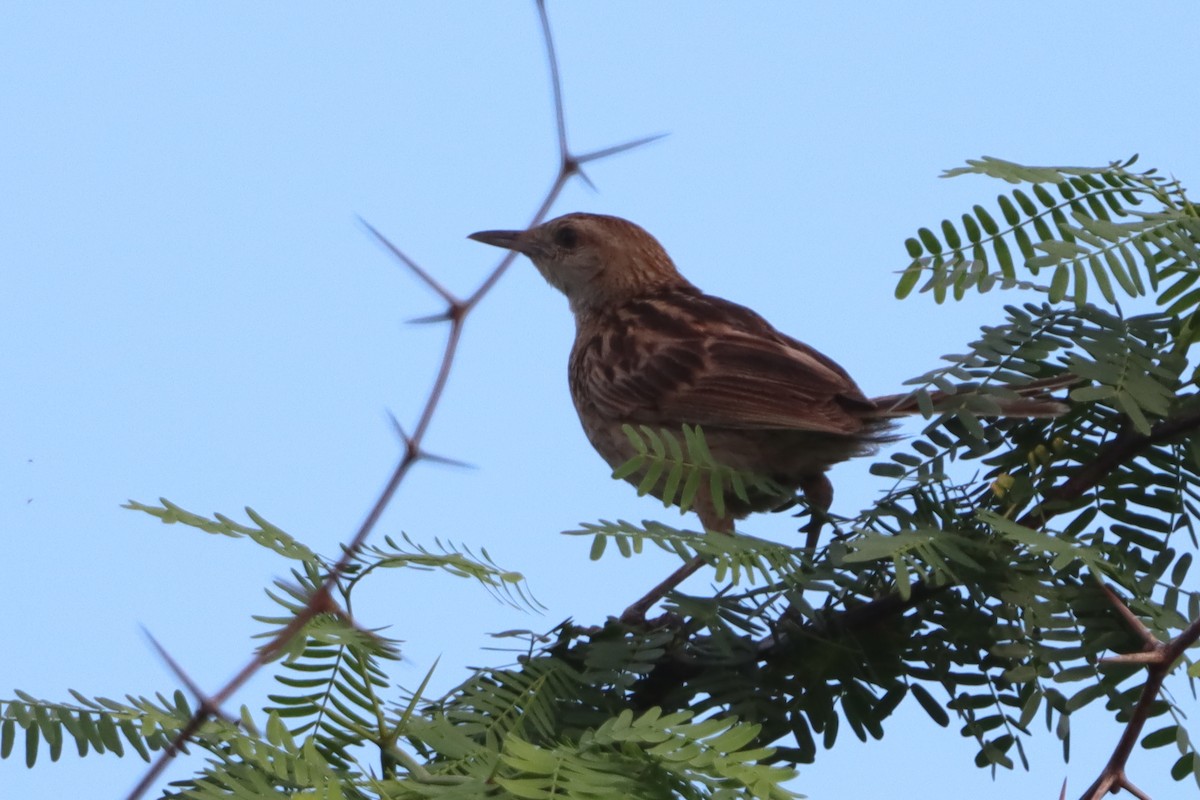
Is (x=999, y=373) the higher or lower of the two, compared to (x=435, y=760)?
higher

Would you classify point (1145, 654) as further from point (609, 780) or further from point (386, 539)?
point (386, 539)

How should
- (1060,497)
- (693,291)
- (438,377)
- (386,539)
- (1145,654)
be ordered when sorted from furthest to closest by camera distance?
(693,291), (1060,497), (386,539), (1145,654), (438,377)

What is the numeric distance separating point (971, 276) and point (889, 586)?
64cm

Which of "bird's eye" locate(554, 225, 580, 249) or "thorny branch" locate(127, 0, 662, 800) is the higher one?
"bird's eye" locate(554, 225, 580, 249)

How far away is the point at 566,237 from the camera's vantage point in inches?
286

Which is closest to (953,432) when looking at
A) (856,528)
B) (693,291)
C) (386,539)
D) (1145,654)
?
(856,528)

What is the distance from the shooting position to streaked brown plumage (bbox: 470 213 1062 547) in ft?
15.8

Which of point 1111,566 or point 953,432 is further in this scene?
point 953,432

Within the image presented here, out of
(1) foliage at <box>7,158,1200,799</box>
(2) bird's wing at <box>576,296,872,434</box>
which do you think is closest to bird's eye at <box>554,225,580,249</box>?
(2) bird's wing at <box>576,296,872,434</box>

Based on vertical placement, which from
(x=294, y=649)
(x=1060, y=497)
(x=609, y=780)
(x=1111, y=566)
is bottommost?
(x=609, y=780)

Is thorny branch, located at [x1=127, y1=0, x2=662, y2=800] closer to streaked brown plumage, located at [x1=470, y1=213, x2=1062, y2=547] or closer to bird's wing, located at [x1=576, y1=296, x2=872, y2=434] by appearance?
streaked brown plumage, located at [x1=470, y1=213, x2=1062, y2=547]

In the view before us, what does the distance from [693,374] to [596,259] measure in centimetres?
186

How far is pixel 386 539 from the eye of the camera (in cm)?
197

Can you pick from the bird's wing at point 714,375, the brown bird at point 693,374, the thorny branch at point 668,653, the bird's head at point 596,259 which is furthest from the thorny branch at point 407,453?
the bird's head at point 596,259
